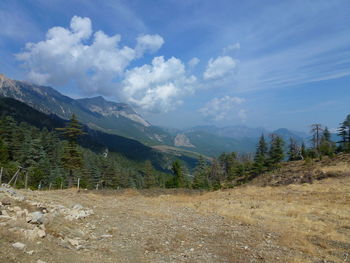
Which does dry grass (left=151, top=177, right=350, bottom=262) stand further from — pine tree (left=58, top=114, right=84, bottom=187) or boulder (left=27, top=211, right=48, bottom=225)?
pine tree (left=58, top=114, right=84, bottom=187)

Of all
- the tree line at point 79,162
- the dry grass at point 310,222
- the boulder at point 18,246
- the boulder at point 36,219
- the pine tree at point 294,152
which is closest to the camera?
the boulder at point 18,246

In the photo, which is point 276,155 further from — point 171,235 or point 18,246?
point 18,246

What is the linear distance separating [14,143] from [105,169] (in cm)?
2562

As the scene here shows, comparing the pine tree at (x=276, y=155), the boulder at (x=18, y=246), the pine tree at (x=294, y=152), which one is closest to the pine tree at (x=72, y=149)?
the boulder at (x=18, y=246)

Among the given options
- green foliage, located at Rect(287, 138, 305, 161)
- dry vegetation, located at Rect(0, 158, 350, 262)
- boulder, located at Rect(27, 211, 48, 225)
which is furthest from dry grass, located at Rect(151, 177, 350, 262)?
green foliage, located at Rect(287, 138, 305, 161)

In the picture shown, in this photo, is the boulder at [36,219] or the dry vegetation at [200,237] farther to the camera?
the boulder at [36,219]

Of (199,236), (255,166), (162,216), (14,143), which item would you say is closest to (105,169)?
(14,143)

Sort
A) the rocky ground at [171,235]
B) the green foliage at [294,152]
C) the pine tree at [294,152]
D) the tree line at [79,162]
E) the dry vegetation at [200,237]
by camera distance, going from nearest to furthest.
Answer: the rocky ground at [171,235]
the dry vegetation at [200,237]
the tree line at [79,162]
the green foliage at [294,152]
the pine tree at [294,152]

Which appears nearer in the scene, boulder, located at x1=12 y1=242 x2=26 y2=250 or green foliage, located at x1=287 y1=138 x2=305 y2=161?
boulder, located at x1=12 y1=242 x2=26 y2=250

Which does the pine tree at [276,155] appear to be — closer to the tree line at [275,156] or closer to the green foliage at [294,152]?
the tree line at [275,156]

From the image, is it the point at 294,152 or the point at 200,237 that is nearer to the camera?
the point at 200,237

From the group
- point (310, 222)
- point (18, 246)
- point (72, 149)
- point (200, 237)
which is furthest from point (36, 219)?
point (72, 149)

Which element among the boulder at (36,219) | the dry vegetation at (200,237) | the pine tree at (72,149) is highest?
the pine tree at (72,149)

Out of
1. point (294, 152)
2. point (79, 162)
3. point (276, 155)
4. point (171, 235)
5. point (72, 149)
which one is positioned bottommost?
point (171, 235)
